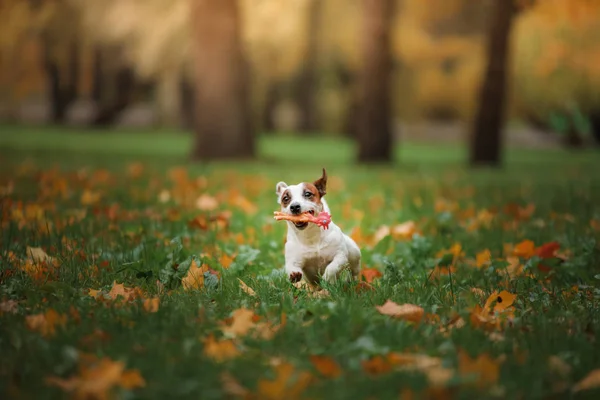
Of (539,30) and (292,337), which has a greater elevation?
(539,30)

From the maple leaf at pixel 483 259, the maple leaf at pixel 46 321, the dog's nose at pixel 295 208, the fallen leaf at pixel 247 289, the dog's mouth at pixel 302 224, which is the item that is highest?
the dog's nose at pixel 295 208

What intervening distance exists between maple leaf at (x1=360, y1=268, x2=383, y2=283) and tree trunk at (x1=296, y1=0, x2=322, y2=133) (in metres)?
22.3

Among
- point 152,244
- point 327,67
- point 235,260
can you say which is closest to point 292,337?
point 235,260

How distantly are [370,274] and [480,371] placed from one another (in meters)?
2.10

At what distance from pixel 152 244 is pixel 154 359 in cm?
253

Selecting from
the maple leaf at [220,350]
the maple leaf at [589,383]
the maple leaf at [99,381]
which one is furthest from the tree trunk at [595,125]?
the maple leaf at [99,381]

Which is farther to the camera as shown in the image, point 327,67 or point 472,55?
point 327,67

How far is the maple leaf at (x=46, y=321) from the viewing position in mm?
3363

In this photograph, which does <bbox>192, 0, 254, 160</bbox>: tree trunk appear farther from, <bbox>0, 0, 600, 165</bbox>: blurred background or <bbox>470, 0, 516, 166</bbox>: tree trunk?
<bbox>470, 0, 516, 166</bbox>: tree trunk

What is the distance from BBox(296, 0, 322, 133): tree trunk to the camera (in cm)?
2922

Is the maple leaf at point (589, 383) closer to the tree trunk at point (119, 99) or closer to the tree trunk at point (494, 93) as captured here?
the tree trunk at point (494, 93)

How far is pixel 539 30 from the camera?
66.0ft

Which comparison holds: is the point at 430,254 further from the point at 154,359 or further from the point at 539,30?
the point at 539,30

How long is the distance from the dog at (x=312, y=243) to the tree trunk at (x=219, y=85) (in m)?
12.0
